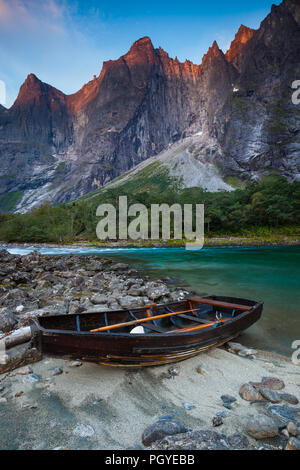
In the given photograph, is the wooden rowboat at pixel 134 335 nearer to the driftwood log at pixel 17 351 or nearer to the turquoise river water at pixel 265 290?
the driftwood log at pixel 17 351

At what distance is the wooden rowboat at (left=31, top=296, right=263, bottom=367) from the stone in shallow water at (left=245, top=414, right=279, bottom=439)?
198 centimetres

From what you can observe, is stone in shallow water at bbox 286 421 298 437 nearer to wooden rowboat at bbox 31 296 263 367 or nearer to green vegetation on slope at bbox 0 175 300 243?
wooden rowboat at bbox 31 296 263 367

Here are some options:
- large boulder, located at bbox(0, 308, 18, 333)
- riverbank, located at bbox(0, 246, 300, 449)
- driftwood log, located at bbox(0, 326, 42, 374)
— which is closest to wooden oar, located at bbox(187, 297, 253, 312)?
riverbank, located at bbox(0, 246, 300, 449)

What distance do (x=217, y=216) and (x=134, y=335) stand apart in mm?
54763

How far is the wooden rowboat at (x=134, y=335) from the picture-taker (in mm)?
4273

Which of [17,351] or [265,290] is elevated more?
[17,351]

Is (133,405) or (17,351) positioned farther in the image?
(17,351)

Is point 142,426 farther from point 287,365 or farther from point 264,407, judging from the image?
point 287,365

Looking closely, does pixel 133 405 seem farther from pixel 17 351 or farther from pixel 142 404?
pixel 17 351

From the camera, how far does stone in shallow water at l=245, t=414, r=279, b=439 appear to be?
3152 mm

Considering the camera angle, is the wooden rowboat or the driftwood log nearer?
the wooden rowboat

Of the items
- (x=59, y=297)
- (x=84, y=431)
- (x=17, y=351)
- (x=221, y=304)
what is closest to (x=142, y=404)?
(x=84, y=431)

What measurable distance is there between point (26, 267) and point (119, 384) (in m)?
17.0

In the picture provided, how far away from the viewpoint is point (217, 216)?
5631 cm
